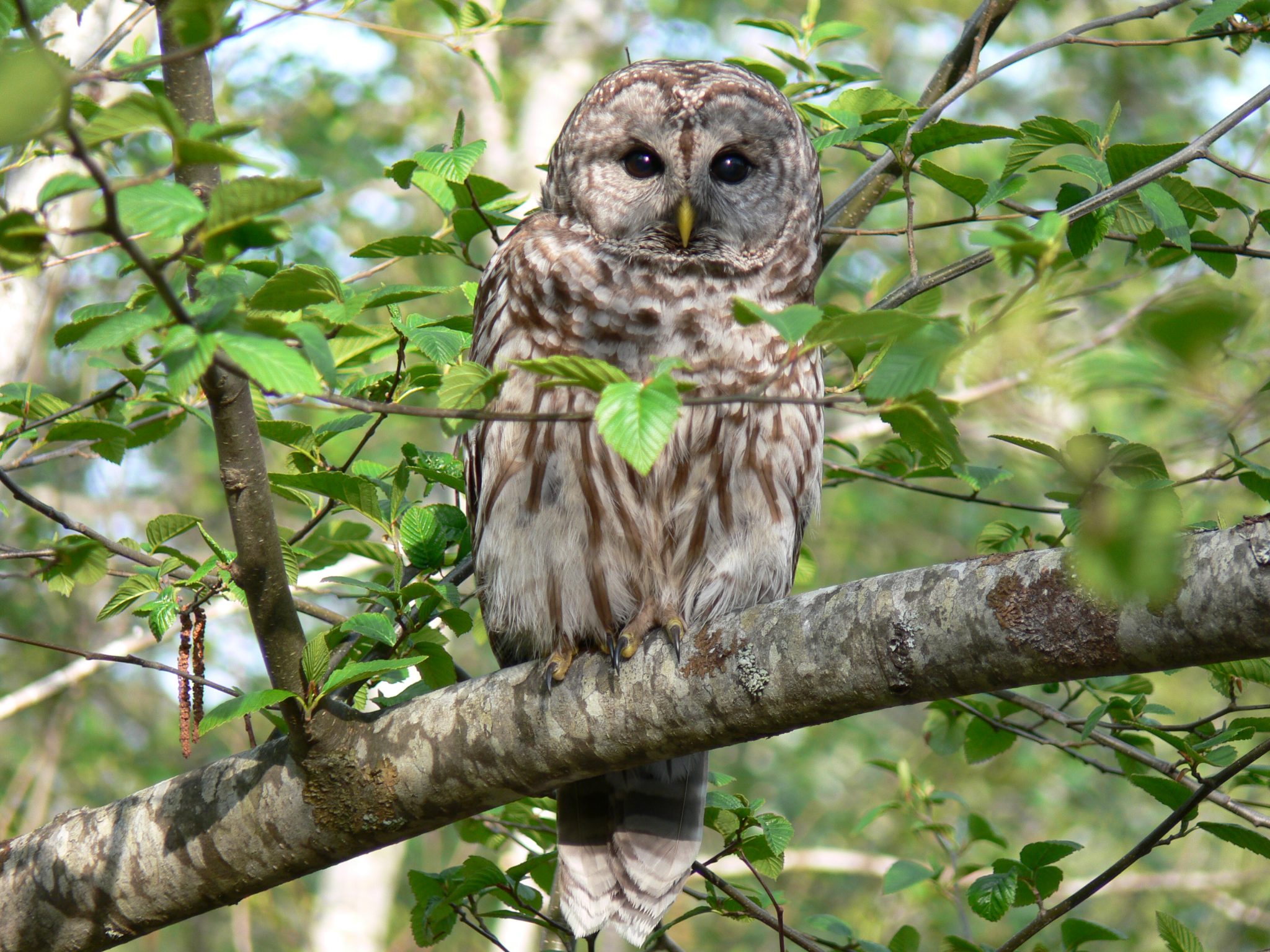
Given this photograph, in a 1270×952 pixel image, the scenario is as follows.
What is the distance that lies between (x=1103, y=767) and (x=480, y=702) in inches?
55.5

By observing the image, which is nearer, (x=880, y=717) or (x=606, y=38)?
(x=606, y=38)

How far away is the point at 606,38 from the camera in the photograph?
965 centimetres

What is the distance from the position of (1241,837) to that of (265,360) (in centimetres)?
183

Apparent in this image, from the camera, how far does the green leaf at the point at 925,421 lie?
127 cm

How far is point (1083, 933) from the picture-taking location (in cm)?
228

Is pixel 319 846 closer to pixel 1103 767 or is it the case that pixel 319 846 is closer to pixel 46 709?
pixel 1103 767

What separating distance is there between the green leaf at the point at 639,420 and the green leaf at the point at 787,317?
0.15 meters

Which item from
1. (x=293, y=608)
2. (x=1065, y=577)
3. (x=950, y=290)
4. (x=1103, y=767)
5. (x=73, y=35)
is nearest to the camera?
(x=1065, y=577)

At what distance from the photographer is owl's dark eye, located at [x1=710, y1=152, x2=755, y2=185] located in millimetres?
3281

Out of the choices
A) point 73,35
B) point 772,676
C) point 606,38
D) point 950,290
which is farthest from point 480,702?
point 950,290

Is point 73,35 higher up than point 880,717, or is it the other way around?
point 73,35

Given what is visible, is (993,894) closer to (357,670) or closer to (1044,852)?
(1044,852)

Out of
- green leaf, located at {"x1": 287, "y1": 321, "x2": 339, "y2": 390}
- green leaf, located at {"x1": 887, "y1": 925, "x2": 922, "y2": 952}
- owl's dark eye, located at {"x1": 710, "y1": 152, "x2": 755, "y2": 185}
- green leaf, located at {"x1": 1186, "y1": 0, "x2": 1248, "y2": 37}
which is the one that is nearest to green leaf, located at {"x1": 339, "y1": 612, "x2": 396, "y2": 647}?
green leaf, located at {"x1": 287, "y1": 321, "x2": 339, "y2": 390}

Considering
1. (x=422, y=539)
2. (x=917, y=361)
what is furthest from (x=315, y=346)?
(x=422, y=539)
